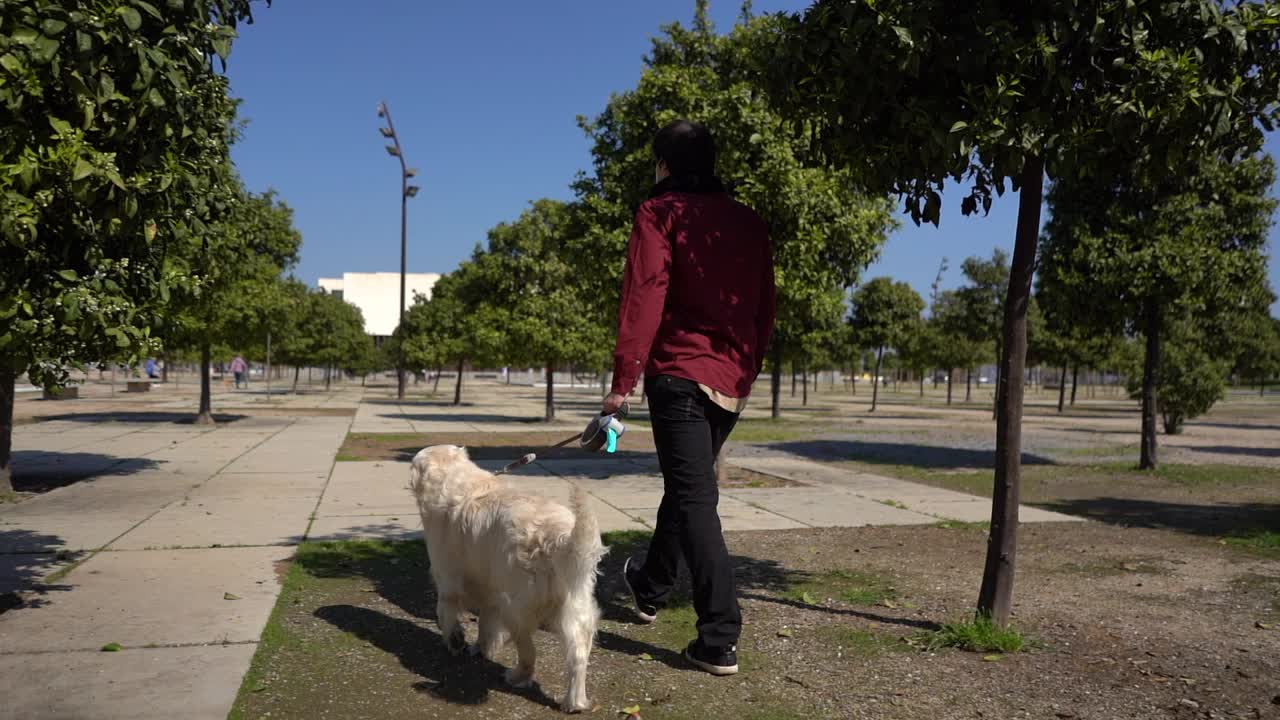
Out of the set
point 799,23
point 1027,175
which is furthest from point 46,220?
point 1027,175

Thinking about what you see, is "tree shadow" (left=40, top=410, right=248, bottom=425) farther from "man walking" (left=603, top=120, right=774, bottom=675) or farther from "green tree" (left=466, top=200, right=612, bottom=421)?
"man walking" (left=603, top=120, right=774, bottom=675)

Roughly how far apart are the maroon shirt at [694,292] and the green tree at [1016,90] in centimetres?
93

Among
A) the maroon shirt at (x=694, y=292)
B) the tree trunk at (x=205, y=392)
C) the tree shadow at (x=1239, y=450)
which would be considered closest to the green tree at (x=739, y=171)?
the maroon shirt at (x=694, y=292)

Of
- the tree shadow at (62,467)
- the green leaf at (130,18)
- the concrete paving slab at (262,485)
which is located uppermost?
the green leaf at (130,18)

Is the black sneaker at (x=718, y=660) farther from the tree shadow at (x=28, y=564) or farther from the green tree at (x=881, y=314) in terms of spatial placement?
the green tree at (x=881, y=314)

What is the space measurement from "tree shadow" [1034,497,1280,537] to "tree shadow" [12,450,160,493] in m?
10.7

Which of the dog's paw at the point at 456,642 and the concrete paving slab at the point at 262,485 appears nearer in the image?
the dog's paw at the point at 456,642

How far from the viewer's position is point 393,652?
4215mm

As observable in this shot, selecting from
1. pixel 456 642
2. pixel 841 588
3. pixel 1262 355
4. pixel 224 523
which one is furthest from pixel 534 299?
pixel 1262 355

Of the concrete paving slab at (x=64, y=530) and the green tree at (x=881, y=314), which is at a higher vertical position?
the green tree at (x=881, y=314)

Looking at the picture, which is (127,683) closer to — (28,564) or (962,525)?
(28,564)

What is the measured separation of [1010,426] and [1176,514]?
19.5ft

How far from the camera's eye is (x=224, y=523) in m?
7.58

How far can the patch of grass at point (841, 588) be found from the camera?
5.25 metres
